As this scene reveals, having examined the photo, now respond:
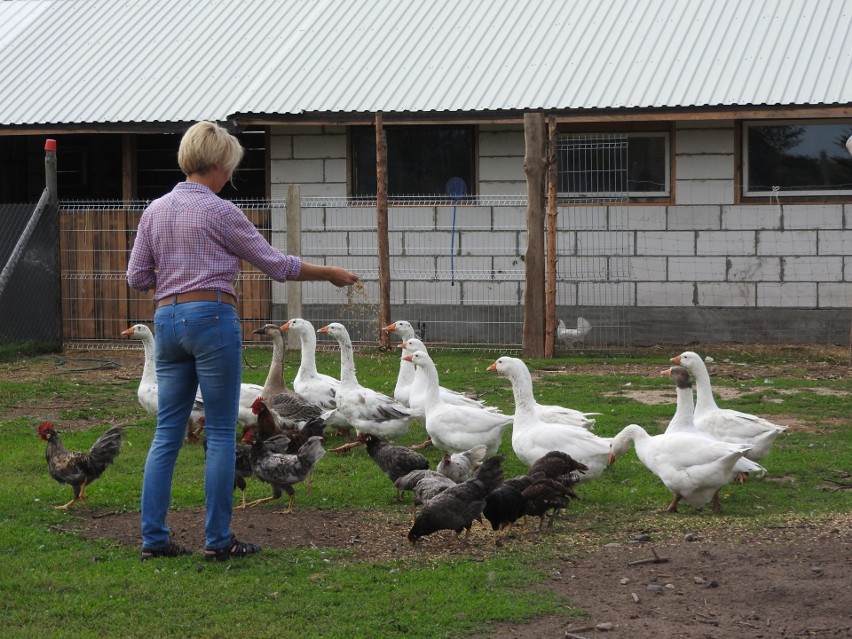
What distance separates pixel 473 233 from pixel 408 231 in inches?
39.2

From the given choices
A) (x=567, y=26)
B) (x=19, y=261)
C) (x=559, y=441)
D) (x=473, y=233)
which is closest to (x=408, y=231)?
(x=473, y=233)

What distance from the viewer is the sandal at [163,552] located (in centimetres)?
650

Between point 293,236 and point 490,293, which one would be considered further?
point 490,293

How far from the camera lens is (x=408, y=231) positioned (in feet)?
57.7

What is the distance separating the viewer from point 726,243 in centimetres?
1661

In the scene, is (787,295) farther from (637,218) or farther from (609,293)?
(609,293)

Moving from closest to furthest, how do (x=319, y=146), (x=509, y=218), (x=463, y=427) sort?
(x=463, y=427) < (x=509, y=218) < (x=319, y=146)

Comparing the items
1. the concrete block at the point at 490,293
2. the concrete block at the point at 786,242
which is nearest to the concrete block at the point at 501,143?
the concrete block at the point at 490,293

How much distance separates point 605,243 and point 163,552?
1141 cm

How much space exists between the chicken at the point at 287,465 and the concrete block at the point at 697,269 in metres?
9.96

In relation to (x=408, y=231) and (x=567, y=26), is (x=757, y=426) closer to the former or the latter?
(x=408, y=231)

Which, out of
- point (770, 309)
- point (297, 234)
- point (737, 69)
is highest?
point (737, 69)

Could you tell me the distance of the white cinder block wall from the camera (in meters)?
16.4

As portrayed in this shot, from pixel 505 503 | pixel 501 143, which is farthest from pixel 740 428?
pixel 501 143
